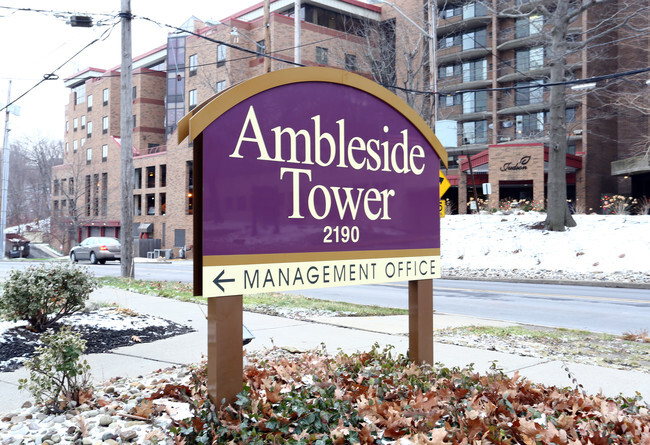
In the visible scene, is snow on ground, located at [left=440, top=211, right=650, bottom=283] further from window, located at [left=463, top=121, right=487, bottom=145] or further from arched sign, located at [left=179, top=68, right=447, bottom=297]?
window, located at [left=463, top=121, right=487, bottom=145]

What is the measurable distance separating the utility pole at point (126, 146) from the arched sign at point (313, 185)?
1113 centimetres

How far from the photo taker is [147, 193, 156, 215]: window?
160 feet

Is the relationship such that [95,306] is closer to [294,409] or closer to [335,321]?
[335,321]

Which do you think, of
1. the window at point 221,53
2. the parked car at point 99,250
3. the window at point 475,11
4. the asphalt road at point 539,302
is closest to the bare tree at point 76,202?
the window at point 221,53

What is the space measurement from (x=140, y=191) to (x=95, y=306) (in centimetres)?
4333

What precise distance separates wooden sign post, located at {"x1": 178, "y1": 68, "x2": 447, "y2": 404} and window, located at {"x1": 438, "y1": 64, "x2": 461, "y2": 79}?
44.0 metres

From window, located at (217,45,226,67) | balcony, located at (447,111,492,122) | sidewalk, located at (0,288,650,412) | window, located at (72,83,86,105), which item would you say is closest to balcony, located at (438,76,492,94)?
balcony, located at (447,111,492,122)

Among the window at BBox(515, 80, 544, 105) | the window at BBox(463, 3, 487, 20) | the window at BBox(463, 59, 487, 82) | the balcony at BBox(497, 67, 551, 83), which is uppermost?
the window at BBox(463, 3, 487, 20)

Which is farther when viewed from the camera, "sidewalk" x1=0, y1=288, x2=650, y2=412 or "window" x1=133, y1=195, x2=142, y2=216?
"window" x1=133, y1=195, x2=142, y2=216

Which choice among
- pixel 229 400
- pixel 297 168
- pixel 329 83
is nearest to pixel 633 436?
pixel 229 400

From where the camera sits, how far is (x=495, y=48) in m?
41.9

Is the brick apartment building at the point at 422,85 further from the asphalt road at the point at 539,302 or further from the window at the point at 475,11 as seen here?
the asphalt road at the point at 539,302

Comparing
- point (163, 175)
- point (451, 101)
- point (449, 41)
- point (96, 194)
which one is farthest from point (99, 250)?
point (449, 41)

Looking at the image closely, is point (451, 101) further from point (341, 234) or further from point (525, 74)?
point (341, 234)
